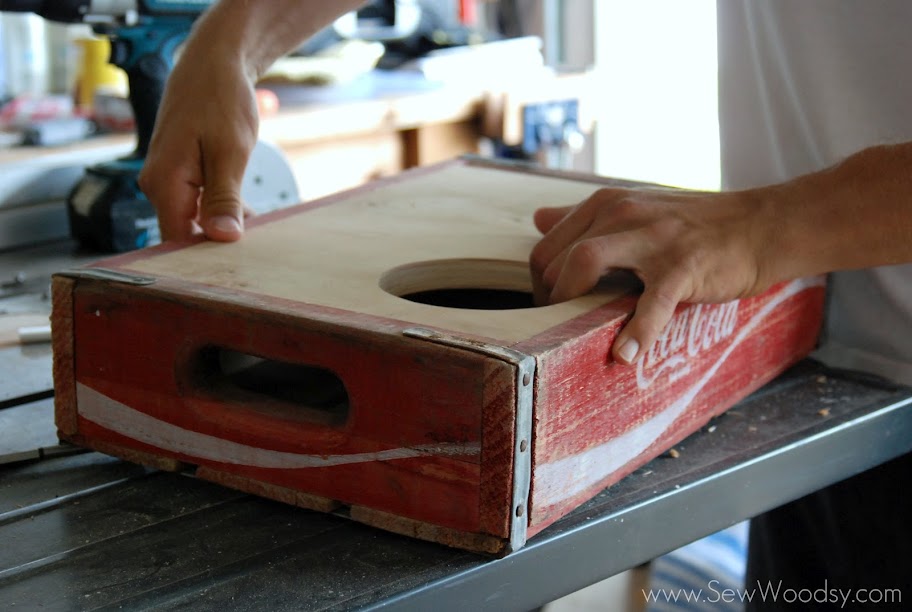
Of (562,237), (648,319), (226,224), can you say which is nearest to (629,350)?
(648,319)

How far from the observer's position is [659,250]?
765 mm

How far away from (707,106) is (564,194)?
2.40 m

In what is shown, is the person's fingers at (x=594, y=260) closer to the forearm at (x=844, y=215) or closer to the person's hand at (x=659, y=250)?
the person's hand at (x=659, y=250)

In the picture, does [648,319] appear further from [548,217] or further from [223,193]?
[223,193]

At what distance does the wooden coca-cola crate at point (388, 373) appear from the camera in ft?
2.17

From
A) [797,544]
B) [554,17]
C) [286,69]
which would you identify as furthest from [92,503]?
[554,17]

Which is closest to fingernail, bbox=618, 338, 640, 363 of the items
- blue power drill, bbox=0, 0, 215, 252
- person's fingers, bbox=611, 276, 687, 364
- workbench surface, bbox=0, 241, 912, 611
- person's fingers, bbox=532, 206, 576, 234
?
person's fingers, bbox=611, 276, 687, 364

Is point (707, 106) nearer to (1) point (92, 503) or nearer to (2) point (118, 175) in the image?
(2) point (118, 175)

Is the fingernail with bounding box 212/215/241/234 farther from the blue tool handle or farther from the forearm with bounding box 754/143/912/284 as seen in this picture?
the blue tool handle

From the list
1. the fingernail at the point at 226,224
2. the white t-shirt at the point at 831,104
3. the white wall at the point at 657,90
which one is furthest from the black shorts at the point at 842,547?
the white wall at the point at 657,90

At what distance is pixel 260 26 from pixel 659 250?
1.69 feet

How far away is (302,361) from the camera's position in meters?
0.71

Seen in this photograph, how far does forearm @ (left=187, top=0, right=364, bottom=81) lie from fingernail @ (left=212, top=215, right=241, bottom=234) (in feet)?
0.63

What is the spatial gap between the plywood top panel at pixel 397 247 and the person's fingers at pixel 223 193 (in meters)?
0.02
